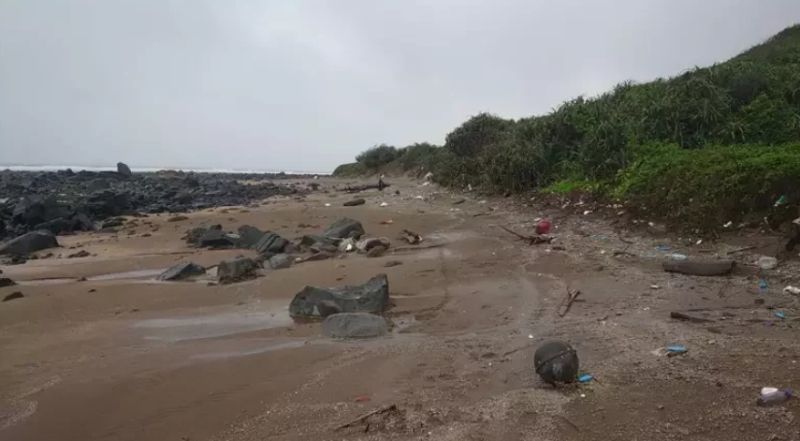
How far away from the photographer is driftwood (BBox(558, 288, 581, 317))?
16.2 feet

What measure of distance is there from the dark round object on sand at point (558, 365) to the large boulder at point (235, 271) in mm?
4436

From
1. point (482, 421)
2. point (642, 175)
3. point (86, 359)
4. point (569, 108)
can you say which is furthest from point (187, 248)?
point (569, 108)

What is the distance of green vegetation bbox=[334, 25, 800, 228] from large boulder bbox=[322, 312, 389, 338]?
441cm

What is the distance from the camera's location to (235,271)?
709cm

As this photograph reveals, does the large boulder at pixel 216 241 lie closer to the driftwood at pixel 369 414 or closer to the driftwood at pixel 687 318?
the driftwood at pixel 369 414

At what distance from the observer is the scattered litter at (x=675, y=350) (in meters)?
3.77

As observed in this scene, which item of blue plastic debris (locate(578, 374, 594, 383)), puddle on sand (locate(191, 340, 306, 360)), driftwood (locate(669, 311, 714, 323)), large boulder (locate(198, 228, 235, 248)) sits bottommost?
blue plastic debris (locate(578, 374, 594, 383))

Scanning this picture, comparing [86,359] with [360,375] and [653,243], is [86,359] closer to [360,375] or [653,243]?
[360,375]

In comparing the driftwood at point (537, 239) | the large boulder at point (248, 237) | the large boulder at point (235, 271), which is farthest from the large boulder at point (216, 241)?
the driftwood at point (537, 239)

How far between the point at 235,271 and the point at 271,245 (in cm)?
182

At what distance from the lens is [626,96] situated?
13484 mm

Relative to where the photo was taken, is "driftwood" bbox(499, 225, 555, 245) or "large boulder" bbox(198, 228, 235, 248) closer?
"driftwood" bbox(499, 225, 555, 245)

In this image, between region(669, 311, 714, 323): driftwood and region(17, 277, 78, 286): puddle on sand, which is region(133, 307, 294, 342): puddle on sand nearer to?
region(17, 277, 78, 286): puddle on sand

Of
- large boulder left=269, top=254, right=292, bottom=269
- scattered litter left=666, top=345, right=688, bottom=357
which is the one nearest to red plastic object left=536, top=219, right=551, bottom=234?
large boulder left=269, top=254, right=292, bottom=269
